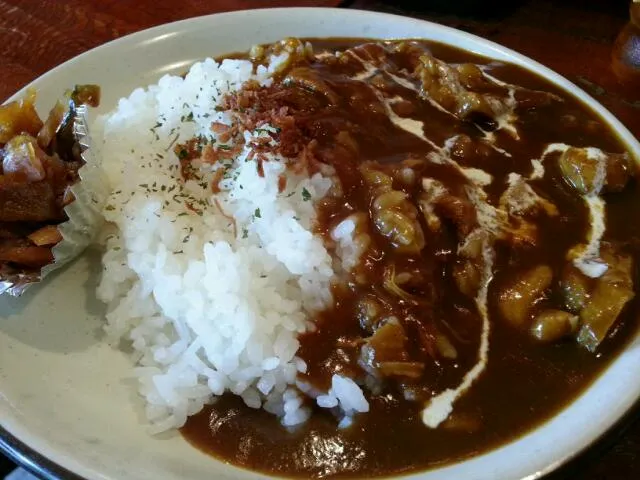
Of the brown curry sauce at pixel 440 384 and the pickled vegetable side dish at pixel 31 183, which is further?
the pickled vegetable side dish at pixel 31 183

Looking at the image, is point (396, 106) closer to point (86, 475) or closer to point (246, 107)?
point (246, 107)

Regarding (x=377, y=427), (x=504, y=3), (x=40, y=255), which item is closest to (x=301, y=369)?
(x=377, y=427)

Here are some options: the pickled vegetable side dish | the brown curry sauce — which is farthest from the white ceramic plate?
the pickled vegetable side dish

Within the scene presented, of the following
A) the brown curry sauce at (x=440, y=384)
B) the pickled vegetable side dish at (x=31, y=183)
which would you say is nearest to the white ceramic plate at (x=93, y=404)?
the brown curry sauce at (x=440, y=384)

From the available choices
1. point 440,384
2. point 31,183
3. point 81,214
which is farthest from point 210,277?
point 440,384

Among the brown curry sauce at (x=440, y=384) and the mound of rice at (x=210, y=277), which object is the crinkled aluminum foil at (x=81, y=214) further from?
the brown curry sauce at (x=440, y=384)

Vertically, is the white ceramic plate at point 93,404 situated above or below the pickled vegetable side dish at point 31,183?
below
